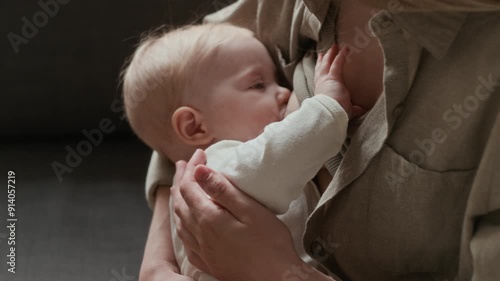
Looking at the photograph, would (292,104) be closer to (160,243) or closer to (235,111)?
(235,111)

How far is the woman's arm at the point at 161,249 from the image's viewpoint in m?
0.97

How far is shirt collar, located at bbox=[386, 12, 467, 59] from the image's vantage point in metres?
0.69

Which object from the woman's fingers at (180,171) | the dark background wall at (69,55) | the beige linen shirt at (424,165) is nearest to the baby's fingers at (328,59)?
the beige linen shirt at (424,165)

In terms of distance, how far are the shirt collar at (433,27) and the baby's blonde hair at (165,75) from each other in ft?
1.18

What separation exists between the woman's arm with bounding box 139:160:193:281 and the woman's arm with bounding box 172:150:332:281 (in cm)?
10

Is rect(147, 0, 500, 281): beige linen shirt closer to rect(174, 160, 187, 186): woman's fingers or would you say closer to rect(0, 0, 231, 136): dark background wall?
rect(174, 160, 187, 186): woman's fingers

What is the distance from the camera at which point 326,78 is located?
0.85 metres

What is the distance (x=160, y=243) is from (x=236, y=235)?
0.82 feet

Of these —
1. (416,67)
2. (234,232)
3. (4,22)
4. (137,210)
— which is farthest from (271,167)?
(4,22)

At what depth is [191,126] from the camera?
0.99 meters

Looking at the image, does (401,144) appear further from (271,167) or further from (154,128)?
(154,128)

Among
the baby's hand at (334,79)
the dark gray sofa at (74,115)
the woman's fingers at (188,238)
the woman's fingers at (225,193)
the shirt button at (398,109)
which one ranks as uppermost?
the shirt button at (398,109)

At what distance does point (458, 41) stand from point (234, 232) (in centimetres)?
33

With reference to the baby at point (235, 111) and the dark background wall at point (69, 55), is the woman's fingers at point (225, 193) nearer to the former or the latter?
the baby at point (235, 111)
